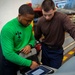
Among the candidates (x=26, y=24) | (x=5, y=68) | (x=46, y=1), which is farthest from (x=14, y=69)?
(x=46, y=1)

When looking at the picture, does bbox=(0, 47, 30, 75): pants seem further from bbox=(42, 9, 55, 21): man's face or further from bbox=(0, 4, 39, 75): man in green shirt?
bbox=(42, 9, 55, 21): man's face

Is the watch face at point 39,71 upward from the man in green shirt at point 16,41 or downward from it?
downward

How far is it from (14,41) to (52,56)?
1.91 ft

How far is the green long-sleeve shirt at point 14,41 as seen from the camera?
4.71 ft

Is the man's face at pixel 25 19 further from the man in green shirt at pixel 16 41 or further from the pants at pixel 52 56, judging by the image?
the pants at pixel 52 56

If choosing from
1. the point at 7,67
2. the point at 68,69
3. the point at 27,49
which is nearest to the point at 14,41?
the point at 27,49

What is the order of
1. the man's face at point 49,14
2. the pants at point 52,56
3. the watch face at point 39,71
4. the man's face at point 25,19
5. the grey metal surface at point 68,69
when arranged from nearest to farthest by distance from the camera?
the grey metal surface at point 68,69, the watch face at point 39,71, the man's face at point 25,19, the man's face at point 49,14, the pants at point 52,56

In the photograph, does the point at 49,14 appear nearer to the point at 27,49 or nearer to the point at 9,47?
the point at 27,49

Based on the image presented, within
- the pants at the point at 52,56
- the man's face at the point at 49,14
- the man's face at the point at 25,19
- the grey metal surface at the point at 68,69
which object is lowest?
the pants at the point at 52,56

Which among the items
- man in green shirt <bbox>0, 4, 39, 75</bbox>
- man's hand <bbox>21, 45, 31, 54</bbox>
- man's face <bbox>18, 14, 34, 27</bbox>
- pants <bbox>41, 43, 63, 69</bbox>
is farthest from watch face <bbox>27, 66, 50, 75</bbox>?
pants <bbox>41, 43, 63, 69</bbox>

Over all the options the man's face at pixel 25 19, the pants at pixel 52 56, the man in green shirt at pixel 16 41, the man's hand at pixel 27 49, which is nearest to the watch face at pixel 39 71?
the man in green shirt at pixel 16 41

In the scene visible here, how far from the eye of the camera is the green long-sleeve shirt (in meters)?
1.44

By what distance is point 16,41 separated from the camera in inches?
60.1

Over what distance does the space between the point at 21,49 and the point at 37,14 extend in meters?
1.26
